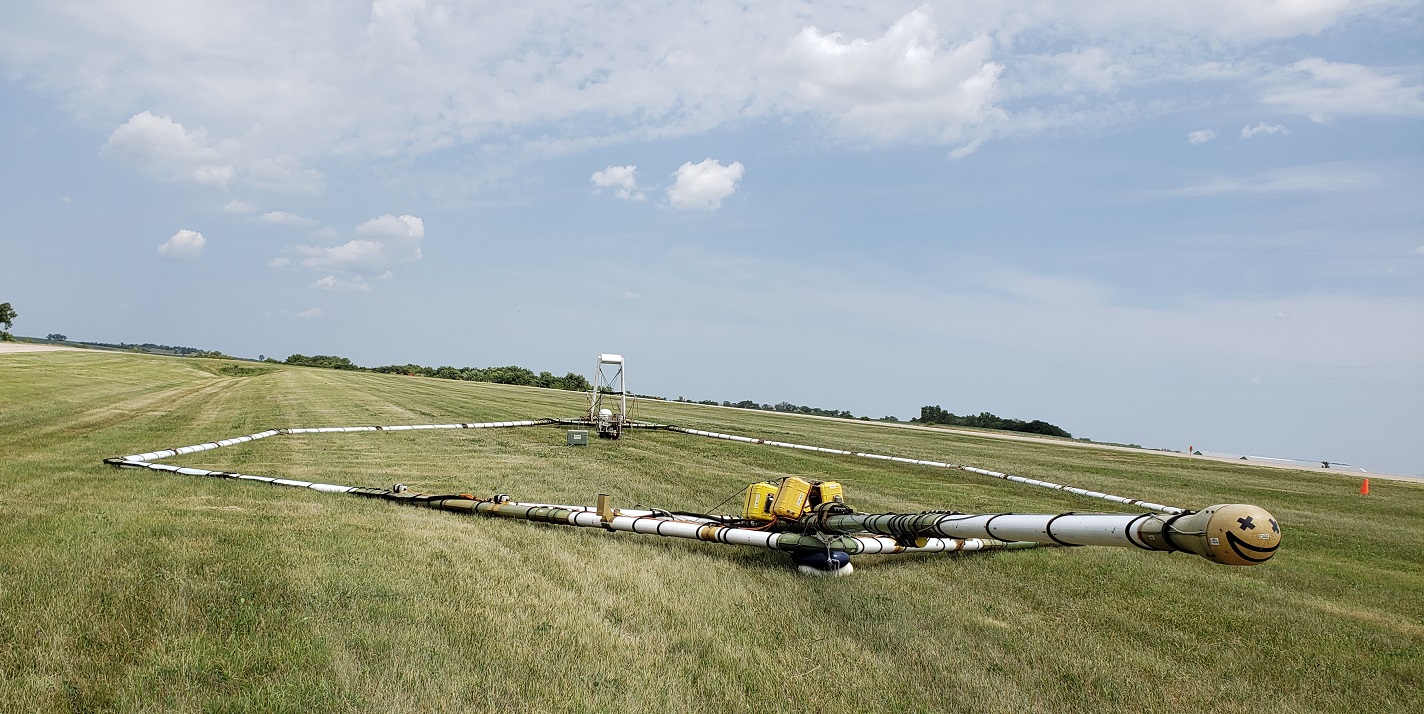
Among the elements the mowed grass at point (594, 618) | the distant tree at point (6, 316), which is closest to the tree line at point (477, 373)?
the distant tree at point (6, 316)

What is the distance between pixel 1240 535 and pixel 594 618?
16.9ft

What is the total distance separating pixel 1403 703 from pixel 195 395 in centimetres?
4411

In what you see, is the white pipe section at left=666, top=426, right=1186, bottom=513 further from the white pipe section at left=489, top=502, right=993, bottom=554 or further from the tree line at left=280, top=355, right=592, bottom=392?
the tree line at left=280, top=355, right=592, bottom=392

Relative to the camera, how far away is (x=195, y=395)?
36.9m

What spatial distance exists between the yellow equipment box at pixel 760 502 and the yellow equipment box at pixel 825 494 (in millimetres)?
607

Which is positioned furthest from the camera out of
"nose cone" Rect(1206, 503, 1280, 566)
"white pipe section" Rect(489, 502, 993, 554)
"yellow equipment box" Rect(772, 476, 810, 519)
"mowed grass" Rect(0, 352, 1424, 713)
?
"yellow equipment box" Rect(772, 476, 810, 519)

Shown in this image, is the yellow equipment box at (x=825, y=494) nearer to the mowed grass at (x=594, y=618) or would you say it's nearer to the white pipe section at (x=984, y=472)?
the mowed grass at (x=594, y=618)

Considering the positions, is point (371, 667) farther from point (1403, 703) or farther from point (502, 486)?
point (502, 486)

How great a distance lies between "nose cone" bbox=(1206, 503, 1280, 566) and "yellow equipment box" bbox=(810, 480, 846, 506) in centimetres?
554

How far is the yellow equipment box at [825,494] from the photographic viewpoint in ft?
A: 33.4

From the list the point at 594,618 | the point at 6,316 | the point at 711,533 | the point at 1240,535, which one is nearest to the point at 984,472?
the point at 711,533

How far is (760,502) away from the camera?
34.9 feet

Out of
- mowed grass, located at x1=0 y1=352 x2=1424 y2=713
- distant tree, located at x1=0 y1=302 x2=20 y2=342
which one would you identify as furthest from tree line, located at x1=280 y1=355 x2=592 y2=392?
mowed grass, located at x1=0 y1=352 x2=1424 y2=713

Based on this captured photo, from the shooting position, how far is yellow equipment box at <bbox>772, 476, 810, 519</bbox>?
1014 cm
